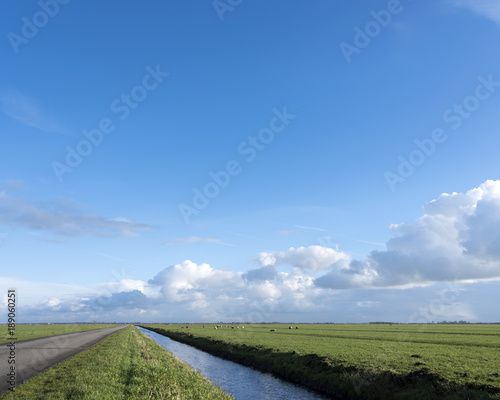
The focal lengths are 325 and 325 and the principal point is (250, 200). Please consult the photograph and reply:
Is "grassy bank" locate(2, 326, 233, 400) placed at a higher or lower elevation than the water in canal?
higher

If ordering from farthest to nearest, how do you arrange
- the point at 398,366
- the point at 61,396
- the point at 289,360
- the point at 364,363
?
the point at 289,360
the point at 364,363
the point at 398,366
the point at 61,396

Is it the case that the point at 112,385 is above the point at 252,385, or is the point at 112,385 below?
above

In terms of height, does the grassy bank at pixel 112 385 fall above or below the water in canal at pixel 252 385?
above

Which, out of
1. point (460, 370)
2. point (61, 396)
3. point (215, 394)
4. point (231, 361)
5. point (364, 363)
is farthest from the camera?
point (231, 361)

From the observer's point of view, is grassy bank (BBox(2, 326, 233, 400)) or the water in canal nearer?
grassy bank (BBox(2, 326, 233, 400))

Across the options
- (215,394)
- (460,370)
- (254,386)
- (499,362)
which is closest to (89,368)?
(215,394)

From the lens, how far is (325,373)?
3020 cm

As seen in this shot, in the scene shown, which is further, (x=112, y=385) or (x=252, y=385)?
(x=252, y=385)

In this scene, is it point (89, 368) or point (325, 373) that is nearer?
point (89, 368)

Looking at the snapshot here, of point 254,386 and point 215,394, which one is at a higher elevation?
point 215,394

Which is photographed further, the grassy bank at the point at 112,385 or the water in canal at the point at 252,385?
the water in canal at the point at 252,385

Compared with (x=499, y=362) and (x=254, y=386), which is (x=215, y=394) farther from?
(x=499, y=362)

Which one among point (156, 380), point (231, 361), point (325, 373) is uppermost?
point (156, 380)

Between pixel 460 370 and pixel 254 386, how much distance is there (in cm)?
1716
